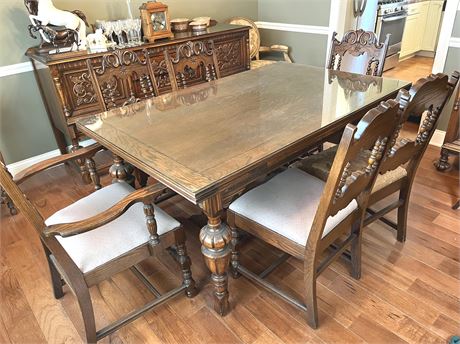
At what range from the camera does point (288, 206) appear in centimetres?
142

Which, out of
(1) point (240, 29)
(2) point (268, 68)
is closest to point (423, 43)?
(1) point (240, 29)

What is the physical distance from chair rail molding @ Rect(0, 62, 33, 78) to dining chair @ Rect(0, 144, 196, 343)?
148cm

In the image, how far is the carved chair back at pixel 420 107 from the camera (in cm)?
121

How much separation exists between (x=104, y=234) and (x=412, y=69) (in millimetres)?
5086

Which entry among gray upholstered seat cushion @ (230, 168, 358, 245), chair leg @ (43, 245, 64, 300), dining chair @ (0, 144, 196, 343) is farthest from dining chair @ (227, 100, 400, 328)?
chair leg @ (43, 245, 64, 300)

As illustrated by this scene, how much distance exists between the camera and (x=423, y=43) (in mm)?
5562

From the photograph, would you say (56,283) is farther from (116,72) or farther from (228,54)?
(228,54)

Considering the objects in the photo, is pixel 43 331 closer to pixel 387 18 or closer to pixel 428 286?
pixel 428 286

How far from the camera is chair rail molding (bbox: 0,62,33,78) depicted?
2.51 metres

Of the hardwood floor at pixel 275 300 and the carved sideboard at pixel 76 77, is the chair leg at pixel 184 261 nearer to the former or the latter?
the hardwood floor at pixel 275 300

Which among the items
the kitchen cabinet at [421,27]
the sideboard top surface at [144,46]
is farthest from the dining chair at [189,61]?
the kitchen cabinet at [421,27]

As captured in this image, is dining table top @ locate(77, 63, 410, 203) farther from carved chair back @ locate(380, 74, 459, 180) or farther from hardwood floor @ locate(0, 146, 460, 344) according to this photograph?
hardwood floor @ locate(0, 146, 460, 344)

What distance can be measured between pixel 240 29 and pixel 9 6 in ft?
5.73

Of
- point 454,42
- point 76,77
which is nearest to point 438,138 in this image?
point 454,42
